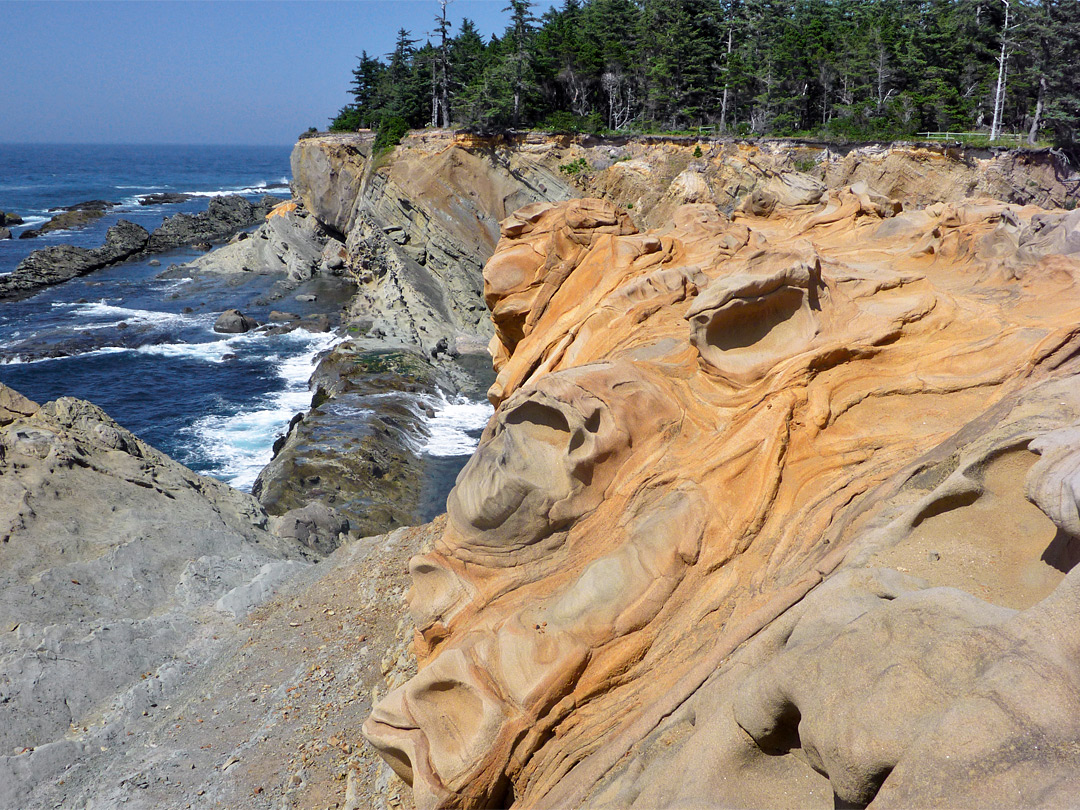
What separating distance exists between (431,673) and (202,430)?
2846cm

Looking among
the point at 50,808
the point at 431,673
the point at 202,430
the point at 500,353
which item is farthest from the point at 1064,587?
the point at 202,430

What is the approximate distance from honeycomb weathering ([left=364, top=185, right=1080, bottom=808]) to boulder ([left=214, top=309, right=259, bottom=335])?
40.0 m

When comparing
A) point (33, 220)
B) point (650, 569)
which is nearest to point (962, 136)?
point (650, 569)

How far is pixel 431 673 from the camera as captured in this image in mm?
7711

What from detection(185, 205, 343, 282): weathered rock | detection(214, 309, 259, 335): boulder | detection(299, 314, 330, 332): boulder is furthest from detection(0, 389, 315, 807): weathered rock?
detection(185, 205, 343, 282): weathered rock

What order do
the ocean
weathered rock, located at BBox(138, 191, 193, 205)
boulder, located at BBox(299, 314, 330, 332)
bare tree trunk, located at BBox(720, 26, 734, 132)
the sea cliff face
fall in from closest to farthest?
the sea cliff face → the ocean → boulder, located at BBox(299, 314, 330, 332) → bare tree trunk, located at BBox(720, 26, 734, 132) → weathered rock, located at BBox(138, 191, 193, 205)

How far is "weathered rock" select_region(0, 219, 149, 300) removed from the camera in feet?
183

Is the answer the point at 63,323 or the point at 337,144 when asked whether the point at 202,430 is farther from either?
the point at 337,144

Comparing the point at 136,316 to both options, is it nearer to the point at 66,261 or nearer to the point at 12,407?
the point at 66,261

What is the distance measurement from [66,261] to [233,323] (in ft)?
85.1

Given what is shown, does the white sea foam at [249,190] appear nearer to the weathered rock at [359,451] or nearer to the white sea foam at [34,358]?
the white sea foam at [34,358]

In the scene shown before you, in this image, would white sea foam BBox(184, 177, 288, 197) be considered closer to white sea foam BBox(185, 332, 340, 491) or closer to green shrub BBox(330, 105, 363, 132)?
green shrub BBox(330, 105, 363, 132)

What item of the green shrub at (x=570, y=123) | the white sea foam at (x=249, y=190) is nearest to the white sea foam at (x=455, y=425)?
the green shrub at (x=570, y=123)

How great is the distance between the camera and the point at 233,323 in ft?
152
